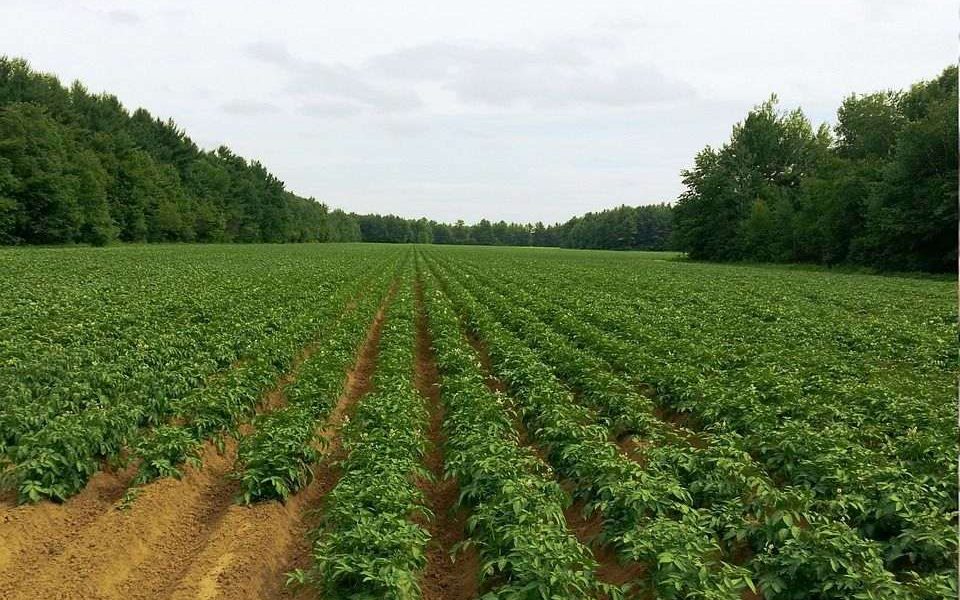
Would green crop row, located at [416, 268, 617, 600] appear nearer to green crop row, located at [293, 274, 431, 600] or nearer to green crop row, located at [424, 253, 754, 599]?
green crop row, located at [424, 253, 754, 599]

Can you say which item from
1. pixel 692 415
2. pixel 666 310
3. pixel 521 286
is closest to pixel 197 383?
pixel 692 415

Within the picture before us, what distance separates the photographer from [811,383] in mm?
10297

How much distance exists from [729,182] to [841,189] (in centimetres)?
2651

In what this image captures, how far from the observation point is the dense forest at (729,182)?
42.1 meters

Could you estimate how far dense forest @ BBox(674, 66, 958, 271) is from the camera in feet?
135

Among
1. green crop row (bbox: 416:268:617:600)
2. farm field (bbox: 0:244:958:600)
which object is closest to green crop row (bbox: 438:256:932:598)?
farm field (bbox: 0:244:958:600)

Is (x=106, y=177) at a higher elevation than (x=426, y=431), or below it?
higher

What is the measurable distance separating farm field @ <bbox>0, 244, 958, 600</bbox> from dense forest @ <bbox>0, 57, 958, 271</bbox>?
3561 cm

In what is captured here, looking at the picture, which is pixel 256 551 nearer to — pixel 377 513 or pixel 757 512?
pixel 377 513

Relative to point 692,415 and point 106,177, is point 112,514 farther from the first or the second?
point 106,177

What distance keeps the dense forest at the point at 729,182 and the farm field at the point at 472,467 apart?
35609mm

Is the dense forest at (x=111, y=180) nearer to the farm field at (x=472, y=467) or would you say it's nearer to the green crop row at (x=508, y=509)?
the farm field at (x=472, y=467)

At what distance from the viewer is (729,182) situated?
76188 mm

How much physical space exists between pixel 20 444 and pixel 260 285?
20.0 meters
